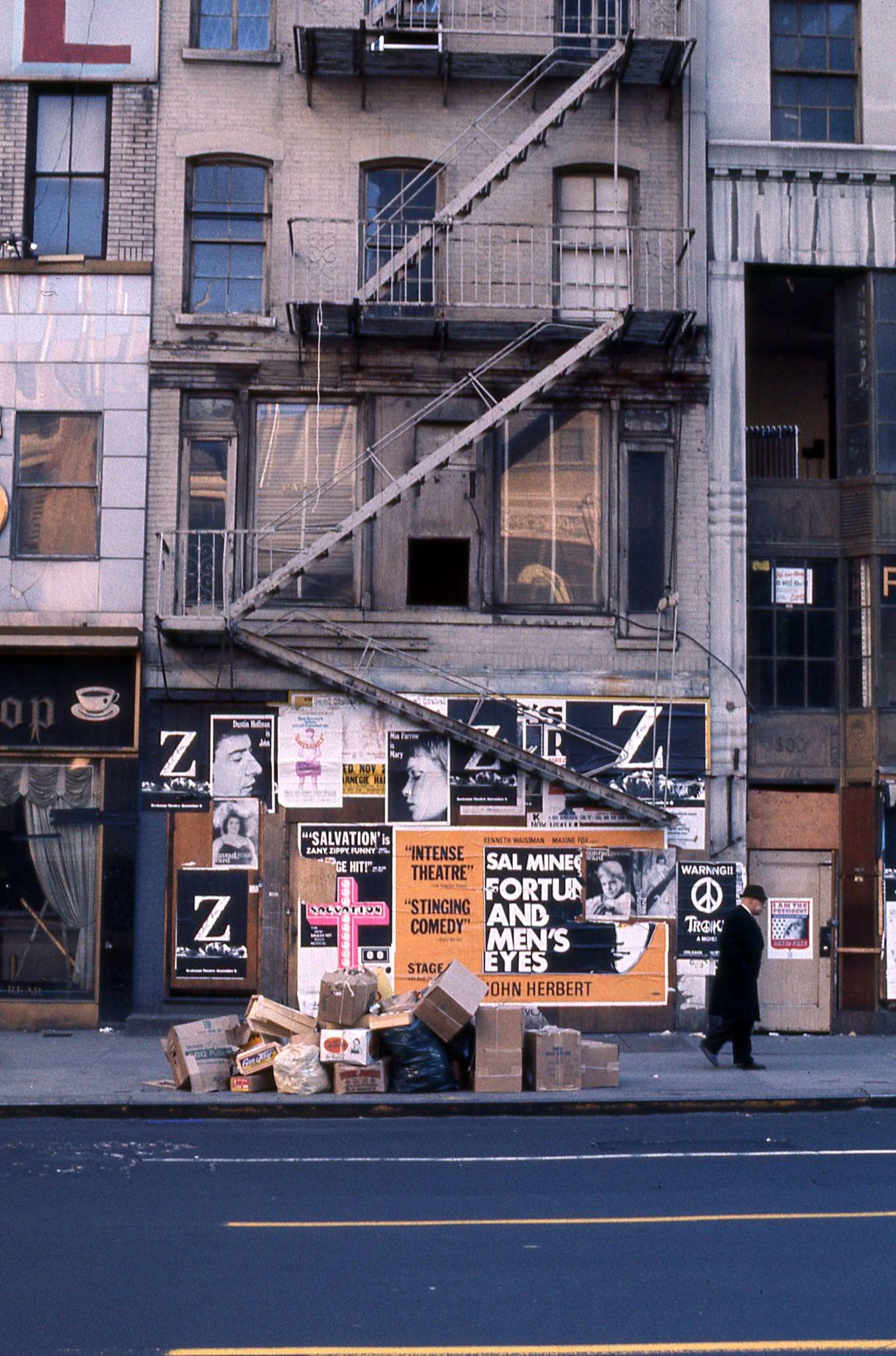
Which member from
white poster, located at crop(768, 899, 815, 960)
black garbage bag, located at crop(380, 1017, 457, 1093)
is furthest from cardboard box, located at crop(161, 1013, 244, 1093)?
white poster, located at crop(768, 899, 815, 960)

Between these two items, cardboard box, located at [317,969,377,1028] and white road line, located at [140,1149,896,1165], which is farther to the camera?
cardboard box, located at [317,969,377,1028]

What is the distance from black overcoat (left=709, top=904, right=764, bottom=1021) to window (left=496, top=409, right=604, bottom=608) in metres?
4.67

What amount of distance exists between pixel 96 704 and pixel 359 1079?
19.9 ft

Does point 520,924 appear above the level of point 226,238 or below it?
below

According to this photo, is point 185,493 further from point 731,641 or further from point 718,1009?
point 718,1009

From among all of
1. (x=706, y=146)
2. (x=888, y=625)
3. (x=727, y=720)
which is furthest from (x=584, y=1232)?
(x=706, y=146)

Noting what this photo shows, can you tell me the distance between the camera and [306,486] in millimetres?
17031

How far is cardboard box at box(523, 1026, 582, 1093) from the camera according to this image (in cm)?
1279

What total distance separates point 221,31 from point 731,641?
31.0ft

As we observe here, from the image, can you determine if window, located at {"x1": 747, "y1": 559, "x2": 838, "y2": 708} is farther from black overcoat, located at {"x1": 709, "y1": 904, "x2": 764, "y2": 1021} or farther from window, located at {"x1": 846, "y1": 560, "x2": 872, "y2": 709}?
black overcoat, located at {"x1": 709, "y1": 904, "x2": 764, "y2": 1021}

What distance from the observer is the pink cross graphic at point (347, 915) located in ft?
54.0

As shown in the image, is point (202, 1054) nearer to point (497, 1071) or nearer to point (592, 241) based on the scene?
point (497, 1071)

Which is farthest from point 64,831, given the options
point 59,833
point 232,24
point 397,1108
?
point 232,24

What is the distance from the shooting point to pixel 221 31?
17.5 metres
